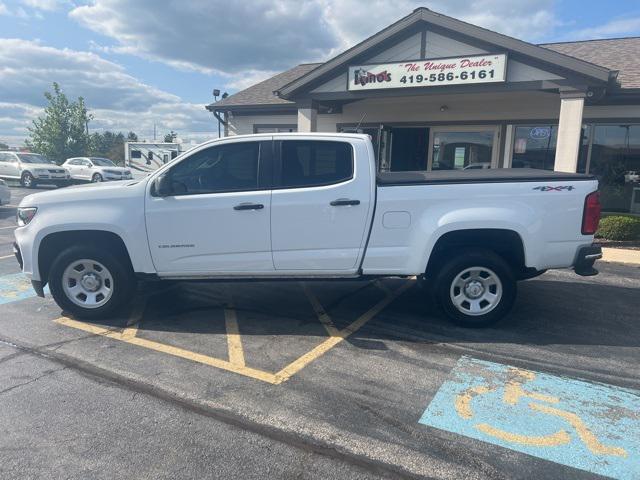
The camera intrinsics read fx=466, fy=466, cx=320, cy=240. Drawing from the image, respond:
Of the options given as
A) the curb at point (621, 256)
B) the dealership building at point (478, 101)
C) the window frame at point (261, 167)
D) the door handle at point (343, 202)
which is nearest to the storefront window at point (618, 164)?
the dealership building at point (478, 101)

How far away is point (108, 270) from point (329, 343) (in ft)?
8.14

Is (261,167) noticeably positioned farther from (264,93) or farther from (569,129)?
(264,93)

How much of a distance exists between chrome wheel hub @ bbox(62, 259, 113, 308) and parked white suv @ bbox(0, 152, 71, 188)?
2237 cm

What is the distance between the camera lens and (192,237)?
4836mm

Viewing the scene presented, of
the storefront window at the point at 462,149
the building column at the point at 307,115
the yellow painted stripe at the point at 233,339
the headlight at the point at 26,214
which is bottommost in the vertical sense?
the yellow painted stripe at the point at 233,339

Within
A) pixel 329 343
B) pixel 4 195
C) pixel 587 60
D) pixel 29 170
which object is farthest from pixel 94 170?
pixel 329 343

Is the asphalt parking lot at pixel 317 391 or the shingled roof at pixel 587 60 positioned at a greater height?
the shingled roof at pixel 587 60

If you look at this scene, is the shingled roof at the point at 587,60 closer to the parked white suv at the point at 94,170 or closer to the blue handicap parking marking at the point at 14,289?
the blue handicap parking marking at the point at 14,289

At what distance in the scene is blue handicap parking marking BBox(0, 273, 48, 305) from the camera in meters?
5.97

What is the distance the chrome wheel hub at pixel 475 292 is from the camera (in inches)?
190

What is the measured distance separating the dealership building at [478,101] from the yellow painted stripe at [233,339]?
770 cm

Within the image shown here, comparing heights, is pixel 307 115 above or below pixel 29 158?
above

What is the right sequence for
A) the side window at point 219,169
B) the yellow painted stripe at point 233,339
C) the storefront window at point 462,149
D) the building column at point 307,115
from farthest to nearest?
the storefront window at point 462,149, the building column at point 307,115, the side window at point 219,169, the yellow painted stripe at point 233,339

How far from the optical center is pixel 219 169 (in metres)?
4.88
